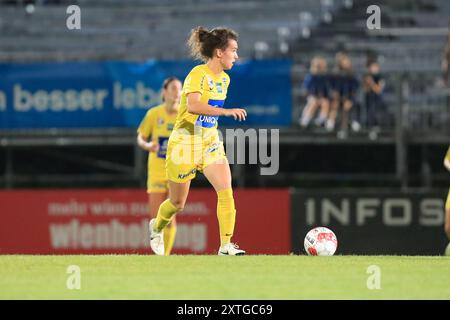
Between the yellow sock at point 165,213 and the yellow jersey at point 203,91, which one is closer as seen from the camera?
the yellow jersey at point 203,91

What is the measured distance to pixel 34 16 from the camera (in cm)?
2705

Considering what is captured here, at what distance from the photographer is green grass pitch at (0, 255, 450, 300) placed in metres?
9.98

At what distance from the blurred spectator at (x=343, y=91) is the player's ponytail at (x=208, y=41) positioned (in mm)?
9501

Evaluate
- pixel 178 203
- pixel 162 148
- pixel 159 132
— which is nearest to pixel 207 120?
pixel 178 203

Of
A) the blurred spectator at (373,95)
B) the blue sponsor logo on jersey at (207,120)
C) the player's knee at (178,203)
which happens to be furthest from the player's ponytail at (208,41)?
the blurred spectator at (373,95)

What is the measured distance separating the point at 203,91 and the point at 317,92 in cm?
973

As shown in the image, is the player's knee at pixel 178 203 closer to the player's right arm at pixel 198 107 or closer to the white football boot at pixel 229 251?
the white football boot at pixel 229 251

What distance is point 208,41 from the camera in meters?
13.1

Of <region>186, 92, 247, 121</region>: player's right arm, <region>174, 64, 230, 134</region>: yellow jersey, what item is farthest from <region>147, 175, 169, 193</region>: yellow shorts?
<region>186, 92, 247, 121</region>: player's right arm

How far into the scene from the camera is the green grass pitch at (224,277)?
998cm

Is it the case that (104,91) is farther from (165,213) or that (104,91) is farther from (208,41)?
(208,41)
